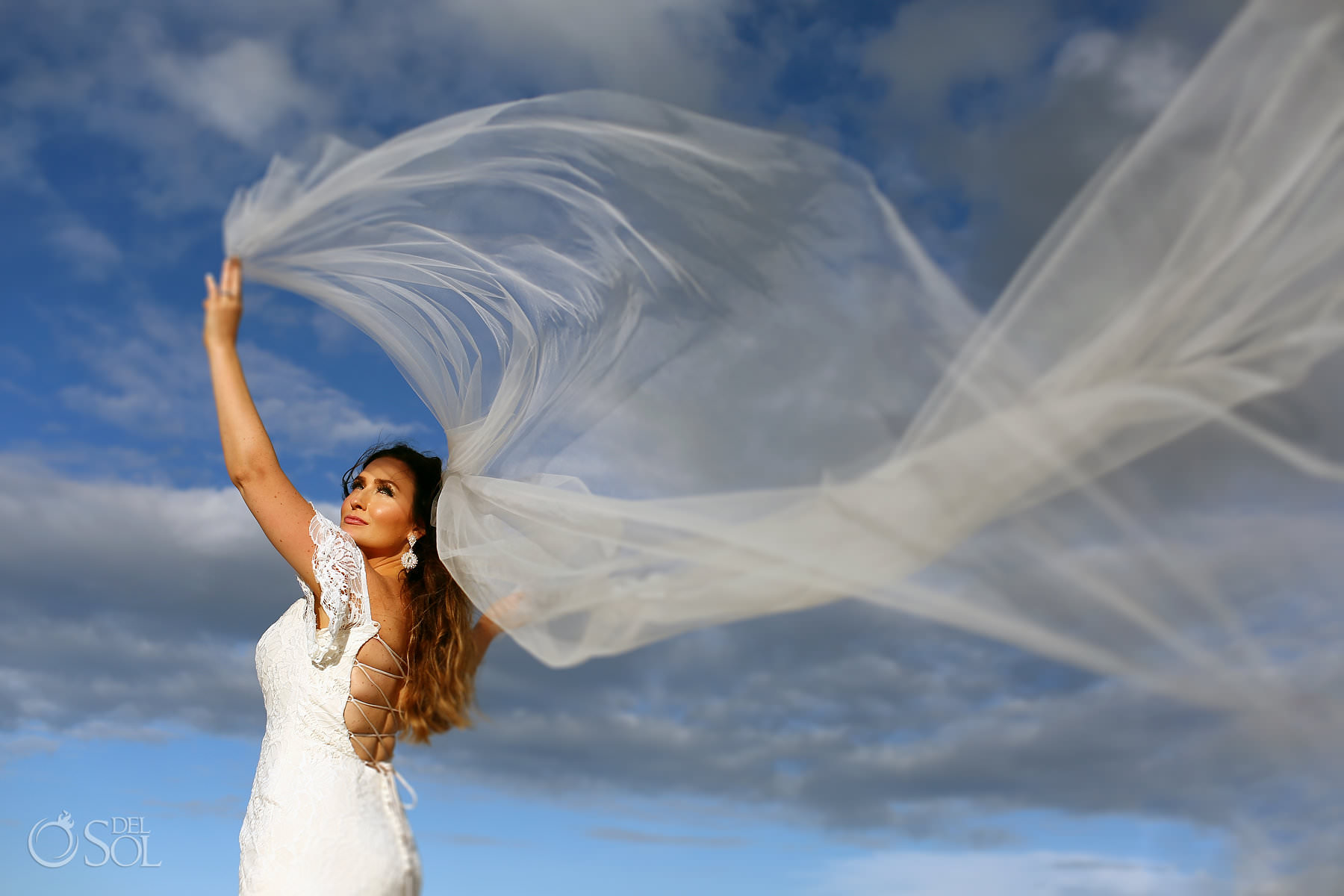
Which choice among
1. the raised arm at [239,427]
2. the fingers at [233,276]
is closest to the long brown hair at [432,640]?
the raised arm at [239,427]

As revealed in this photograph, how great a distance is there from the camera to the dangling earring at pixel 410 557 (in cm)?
430

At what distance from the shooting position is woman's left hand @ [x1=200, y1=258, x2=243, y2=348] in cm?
344

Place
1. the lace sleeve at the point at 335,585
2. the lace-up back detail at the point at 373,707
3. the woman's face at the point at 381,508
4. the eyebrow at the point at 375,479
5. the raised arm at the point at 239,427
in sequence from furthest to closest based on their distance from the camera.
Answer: the eyebrow at the point at 375,479 < the woman's face at the point at 381,508 < the lace-up back detail at the point at 373,707 < the lace sleeve at the point at 335,585 < the raised arm at the point at 239,427

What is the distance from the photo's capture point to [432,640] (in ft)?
13.6

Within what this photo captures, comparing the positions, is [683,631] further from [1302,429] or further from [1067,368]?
[1302,429]

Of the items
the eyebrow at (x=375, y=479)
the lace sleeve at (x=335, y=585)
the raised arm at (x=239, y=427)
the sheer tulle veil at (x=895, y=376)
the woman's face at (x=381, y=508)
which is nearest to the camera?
the sheer tulle veil at (x=895, y=376)

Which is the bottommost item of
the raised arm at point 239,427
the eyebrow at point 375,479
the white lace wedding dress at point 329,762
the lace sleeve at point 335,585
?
the white lace wedding dress at point 329,762

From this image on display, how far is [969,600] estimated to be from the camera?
2.70m

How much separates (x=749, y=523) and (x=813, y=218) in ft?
3.03

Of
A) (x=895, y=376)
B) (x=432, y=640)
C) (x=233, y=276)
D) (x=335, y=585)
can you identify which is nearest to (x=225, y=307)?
(x=233, y=276)

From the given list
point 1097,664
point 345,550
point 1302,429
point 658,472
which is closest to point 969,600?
point 1097,664

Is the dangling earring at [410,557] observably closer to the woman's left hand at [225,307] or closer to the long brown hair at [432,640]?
the long brown hair at [432,640]

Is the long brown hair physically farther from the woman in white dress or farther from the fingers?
the fingers

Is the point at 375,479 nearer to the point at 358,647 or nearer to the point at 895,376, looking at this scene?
the point at 358,647
